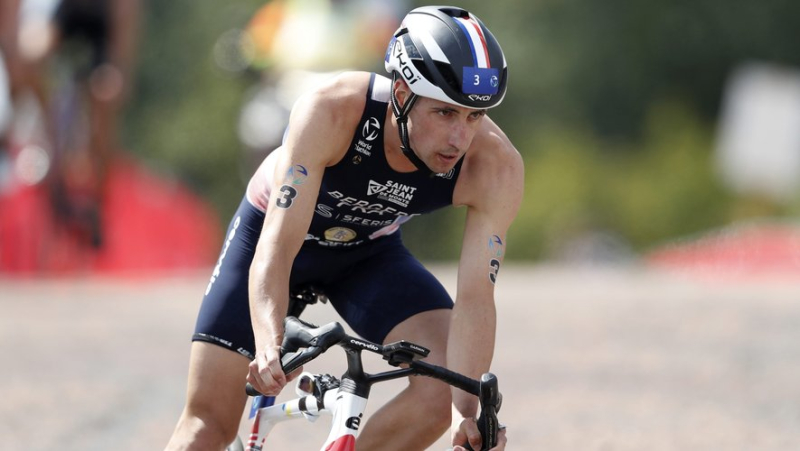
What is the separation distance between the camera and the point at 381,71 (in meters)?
17.3

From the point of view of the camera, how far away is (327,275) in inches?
235

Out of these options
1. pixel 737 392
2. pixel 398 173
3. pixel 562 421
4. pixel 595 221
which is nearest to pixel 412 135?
pixel 398 173

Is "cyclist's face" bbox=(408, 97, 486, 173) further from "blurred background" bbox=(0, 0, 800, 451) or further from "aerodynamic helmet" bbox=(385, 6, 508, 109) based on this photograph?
"blurred background" bbox=(0, 0, 800, 451)

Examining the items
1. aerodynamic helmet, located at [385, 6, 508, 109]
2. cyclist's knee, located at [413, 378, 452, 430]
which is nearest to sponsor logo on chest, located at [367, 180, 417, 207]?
aerodynamic helmet, located at [385, 6, 508, 109]

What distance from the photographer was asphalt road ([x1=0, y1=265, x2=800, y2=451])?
880 centimetres

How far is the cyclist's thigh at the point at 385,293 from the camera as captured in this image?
5.74m

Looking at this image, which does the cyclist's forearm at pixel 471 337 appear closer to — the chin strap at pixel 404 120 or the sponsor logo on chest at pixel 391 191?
the sponsor logo on chest at pixel 391 191

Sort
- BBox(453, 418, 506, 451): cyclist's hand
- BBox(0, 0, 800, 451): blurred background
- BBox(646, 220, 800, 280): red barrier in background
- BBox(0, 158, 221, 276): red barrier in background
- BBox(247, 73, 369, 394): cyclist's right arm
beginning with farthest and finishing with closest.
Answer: BBox(646, 220, 800, 280): red barrier in background, BBox(0, 158, 221, 276): red barrier in background, BBox(0, 0, 800, 451): blurred background, BBox(247, 73, 369, 394): cyclist's right arm, BBox(453, 418, 506, 451): cyclist's hand

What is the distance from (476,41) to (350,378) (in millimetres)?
1294

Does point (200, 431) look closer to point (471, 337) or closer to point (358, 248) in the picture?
point (358, 248)

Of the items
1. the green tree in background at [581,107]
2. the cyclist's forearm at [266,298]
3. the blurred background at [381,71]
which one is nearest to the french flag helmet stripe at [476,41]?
the cyclist's forearm at [266,298]

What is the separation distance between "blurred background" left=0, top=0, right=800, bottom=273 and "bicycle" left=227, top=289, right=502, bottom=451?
1098 centimetres

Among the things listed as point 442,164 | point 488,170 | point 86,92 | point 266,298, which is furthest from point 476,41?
point 86,92

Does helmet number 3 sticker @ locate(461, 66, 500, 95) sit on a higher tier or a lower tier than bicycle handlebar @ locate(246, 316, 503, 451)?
higher
